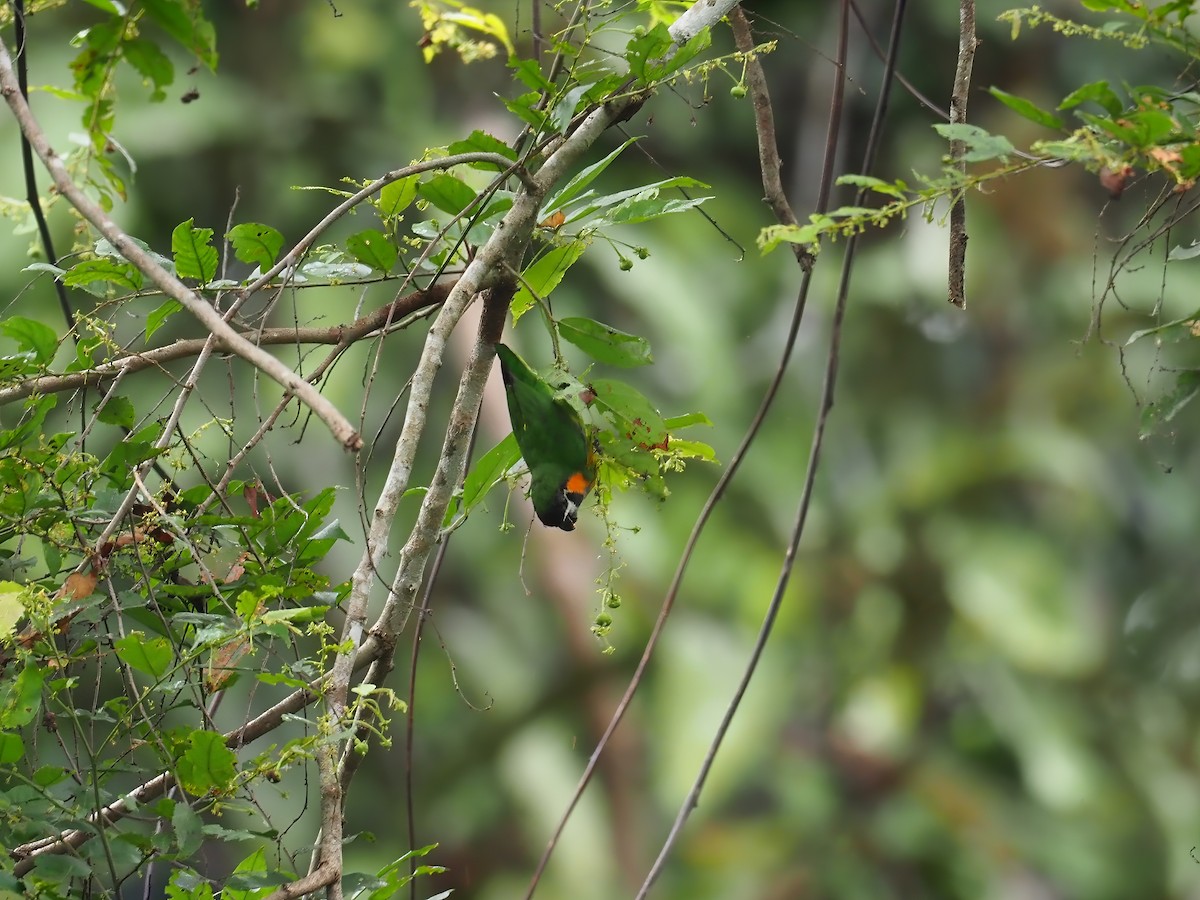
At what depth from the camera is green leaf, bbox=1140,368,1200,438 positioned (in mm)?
646

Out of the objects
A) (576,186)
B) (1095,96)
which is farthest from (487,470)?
(1095,96)

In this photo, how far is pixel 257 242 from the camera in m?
0.68

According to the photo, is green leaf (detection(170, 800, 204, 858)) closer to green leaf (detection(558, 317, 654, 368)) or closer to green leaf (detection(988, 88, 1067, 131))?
green leaf (detection(558, 317, 654, 368))

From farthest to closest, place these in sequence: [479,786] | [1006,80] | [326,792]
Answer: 1. [1006,80]
2. [479,786]
3. [326,792]

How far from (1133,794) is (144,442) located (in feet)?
6.39

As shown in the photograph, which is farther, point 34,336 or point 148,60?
point 34,336

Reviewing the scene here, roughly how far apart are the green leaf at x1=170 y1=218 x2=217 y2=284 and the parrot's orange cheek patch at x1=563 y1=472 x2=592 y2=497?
252 millimetres

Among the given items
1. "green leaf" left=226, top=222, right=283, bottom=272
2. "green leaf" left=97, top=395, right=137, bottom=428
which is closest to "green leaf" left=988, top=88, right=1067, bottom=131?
"green leaf" left=226, top=222, right=283, bottom=272

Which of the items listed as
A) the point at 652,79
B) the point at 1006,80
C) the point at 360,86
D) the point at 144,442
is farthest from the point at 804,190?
the point at 144,442

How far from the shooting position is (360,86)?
243cm

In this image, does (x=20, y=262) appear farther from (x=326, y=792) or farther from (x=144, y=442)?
(x=326, y=792)

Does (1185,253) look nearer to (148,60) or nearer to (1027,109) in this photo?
(1027,109)

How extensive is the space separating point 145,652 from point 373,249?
0.88ft

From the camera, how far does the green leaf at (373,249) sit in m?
0.67
